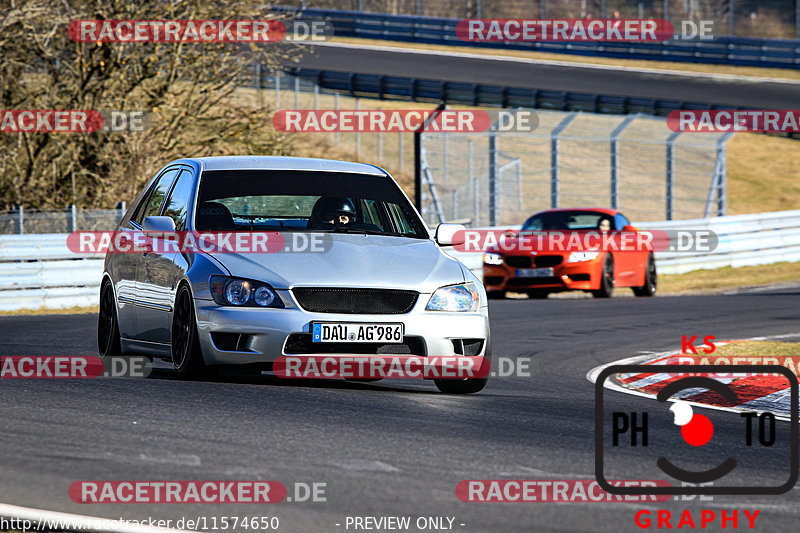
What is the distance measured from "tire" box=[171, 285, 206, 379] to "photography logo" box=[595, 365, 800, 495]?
8.32 ft

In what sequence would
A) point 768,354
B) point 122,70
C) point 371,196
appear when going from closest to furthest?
point 371,196 < point 768,354 < point 122,70

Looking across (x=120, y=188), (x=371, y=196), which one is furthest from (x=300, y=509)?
(x=120, y=188)

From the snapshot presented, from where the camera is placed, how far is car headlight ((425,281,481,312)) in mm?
8133

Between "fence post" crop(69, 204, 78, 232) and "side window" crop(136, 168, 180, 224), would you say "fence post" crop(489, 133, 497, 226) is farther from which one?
"side window" crop(136, 168, 180, 224)

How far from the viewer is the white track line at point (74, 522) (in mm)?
4728

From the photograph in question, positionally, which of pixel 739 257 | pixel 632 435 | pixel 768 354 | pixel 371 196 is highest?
pixel 371 196

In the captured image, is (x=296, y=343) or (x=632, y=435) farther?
(x=296, y=343)

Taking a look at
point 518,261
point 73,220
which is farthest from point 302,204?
point 518,261

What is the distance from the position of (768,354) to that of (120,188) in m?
14.8

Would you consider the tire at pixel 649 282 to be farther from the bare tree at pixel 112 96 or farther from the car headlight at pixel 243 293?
the car headlight at pixel 243 293

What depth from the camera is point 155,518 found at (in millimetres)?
4941

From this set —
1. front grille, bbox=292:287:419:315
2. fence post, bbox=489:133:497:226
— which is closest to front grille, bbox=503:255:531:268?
fence post, bbox=489:133:497:226

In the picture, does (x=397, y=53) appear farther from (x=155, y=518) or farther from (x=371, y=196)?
(x=155, y=518)

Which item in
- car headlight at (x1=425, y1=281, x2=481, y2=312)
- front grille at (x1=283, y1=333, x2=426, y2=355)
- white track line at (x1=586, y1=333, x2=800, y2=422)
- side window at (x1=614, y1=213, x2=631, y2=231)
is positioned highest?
car headlight at (x1=425, y1=281, x2=481, y2=312)
